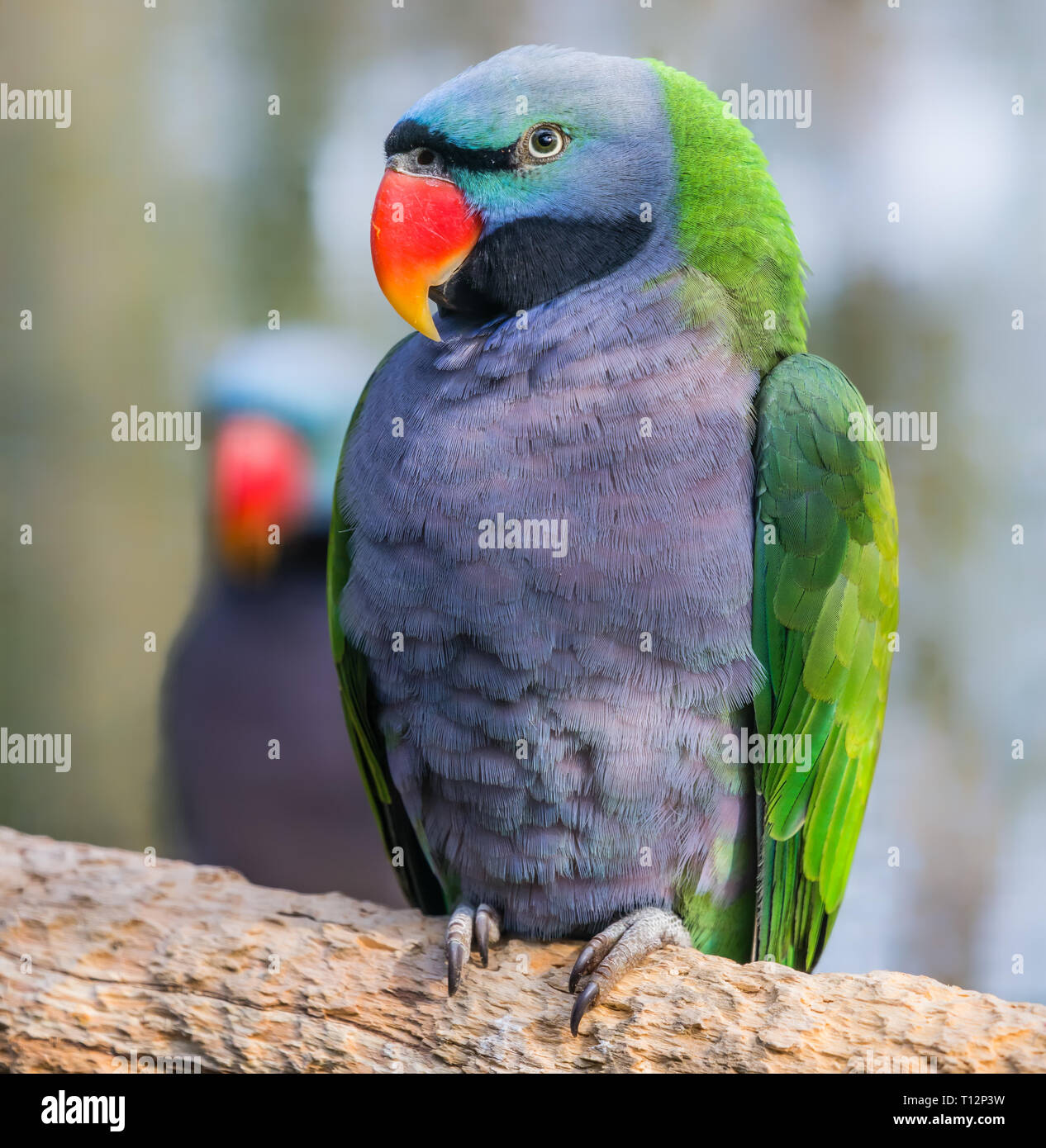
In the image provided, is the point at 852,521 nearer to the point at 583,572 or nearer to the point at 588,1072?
the point at 583,572

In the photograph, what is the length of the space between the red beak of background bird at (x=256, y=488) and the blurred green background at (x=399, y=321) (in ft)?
0.39

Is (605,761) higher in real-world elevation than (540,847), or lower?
higher

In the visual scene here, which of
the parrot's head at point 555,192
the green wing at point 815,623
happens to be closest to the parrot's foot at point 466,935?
the green wing at point 815,623

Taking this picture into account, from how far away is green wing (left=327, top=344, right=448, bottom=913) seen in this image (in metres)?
1.62

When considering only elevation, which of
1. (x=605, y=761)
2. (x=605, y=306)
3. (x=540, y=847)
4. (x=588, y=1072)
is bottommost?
(x=588, y=1072)

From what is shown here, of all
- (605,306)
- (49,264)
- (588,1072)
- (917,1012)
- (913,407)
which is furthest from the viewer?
(49,264)

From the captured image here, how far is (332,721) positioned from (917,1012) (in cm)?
187

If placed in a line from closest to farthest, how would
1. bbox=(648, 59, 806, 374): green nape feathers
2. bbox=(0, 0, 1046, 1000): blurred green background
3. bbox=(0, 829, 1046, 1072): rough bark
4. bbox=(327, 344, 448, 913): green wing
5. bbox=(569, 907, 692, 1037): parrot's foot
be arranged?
bbox=(0, 829, 1046, 1072): rough bark → bbox=(569, 907, 692, 1037): parrot's foot → bbox=(648, 59, 806, 374): green nape feathers → bbox=(327, 344, 448, 913): green wing → bbox=(0, 0, 1046, 1000): blurred green background

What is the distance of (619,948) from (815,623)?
21.7 inches

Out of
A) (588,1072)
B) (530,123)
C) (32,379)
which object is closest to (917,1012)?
(588,1072)

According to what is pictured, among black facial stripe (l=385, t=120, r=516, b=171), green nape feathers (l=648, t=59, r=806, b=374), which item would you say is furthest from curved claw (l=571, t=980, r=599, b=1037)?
black facial stripe (l=385, t=120, r=516, b=171)

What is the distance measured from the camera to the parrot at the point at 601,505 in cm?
136

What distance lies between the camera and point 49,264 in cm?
292

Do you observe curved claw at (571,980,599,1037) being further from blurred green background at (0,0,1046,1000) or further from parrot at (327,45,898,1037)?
blurred green background at (0,0,1046,1000)
